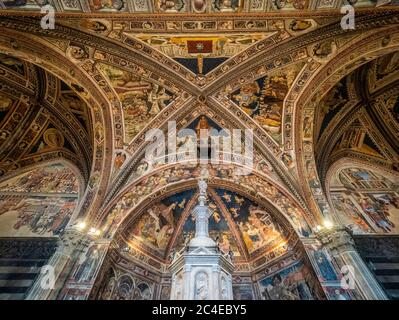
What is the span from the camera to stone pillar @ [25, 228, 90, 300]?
688cm

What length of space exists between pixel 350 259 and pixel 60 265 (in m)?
8.78

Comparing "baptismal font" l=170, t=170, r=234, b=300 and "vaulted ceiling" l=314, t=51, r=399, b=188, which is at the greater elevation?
"vaulted ceiling" l=314, t=51, r=399, b=188

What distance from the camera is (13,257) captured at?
8.23 m

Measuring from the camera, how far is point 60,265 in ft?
24.2

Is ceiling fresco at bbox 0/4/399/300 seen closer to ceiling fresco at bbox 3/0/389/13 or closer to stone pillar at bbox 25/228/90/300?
stone pillar at bbox 25/228/90/300

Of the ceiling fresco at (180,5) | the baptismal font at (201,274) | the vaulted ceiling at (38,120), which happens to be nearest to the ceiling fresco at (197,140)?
the vaulted ceiling at (38,120)

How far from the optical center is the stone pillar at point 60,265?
6876 mm

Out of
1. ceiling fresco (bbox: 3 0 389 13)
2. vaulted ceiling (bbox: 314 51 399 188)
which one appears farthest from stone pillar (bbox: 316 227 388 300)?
ceiling fresco (bbox: 3 0 389 13)

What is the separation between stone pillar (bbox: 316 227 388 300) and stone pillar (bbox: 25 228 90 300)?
26.4ft

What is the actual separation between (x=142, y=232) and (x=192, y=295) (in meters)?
6.82

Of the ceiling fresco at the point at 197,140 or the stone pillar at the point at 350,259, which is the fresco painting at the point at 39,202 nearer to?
the ceiling fresco at the point at 197,140
